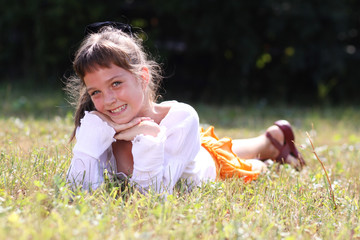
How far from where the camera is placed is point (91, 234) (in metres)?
1.70

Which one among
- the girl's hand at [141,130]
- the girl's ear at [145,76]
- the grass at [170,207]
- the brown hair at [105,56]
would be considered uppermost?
the brown hair at [105,56]

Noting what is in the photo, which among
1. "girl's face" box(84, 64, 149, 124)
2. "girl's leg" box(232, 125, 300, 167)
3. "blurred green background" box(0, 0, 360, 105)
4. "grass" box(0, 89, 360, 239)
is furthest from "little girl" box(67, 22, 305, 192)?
"blurred green background" box(0, 0, 360, 105)

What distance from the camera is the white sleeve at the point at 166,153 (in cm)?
258

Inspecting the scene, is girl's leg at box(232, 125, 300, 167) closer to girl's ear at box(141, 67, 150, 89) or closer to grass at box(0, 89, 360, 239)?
grass at box(0, 89, 360, 239)

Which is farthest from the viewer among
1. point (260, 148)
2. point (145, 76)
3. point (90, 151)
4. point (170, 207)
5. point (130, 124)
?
point (260, 148)

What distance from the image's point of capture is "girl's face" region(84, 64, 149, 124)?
109 inches

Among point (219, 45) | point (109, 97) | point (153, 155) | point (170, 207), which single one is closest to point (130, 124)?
point (109, 97)

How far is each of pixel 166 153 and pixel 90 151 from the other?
1.58 ft

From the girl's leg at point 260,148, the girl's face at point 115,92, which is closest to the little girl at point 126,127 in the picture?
the girl's face at point 115,92

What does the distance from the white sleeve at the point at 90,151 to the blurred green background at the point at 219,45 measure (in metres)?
4.96

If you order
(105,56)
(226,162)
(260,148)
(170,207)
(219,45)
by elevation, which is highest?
(105,56)

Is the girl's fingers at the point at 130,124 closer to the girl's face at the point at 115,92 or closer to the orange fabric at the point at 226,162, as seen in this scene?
the girl's face at the point at 115,92

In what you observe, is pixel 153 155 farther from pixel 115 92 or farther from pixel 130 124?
pixel 115 92

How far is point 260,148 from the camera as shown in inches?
157
